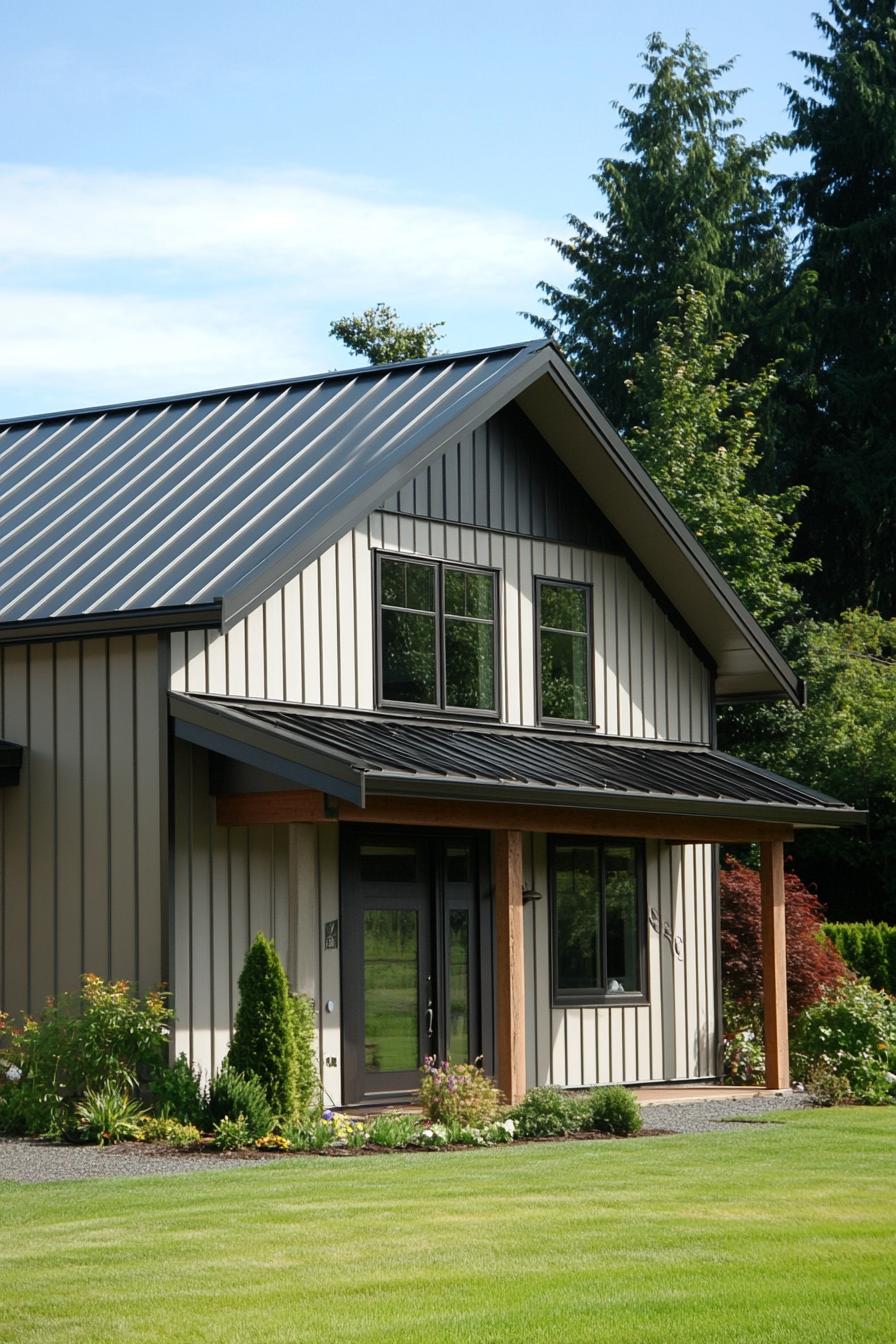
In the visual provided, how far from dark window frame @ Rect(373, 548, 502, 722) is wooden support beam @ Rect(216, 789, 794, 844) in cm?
180

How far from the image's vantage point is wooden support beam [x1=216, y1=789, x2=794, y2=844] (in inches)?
648

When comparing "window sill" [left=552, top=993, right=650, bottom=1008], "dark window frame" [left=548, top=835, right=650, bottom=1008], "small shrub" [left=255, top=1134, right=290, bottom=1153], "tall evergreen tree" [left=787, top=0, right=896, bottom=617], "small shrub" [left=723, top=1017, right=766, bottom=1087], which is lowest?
"small shrub" [left=723, top=1017, right=766, bottom=1087]

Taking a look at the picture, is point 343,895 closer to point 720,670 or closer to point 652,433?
point 720,670

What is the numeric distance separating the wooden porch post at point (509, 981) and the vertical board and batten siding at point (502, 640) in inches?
94.2

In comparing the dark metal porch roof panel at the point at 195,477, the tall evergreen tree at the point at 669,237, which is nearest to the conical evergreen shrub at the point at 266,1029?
the dark metal porch roof panel at the point at 195,477

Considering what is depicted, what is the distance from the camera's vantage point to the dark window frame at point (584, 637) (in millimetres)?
21312

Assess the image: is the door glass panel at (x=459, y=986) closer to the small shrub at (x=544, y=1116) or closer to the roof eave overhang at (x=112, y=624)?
the small shrub at (x=544, y=1116)

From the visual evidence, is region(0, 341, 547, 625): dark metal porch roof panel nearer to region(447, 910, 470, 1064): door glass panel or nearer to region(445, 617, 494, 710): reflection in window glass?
region(445, 617, 494, 710): reflection in window glass

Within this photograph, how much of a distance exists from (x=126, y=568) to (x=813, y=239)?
117ft

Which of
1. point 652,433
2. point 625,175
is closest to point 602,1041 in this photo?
point 652,433

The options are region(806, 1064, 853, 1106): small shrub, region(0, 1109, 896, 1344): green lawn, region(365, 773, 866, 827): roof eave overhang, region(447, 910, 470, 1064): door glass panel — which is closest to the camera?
region(0, 1109, 896, 1344): green lawn

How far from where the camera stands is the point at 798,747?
32969 mm

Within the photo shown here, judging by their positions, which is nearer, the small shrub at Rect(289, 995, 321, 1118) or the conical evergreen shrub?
the conical evergreen shrub

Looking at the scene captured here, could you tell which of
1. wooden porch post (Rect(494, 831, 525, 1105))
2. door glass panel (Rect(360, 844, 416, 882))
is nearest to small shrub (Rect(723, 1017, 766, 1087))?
door glass panel (Rect(360, 844, 416, 882))
